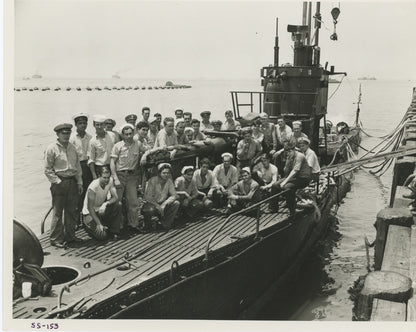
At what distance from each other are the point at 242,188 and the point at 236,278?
1723mm

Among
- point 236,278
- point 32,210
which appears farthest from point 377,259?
point 32,210

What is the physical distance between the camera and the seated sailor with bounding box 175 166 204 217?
8117mm

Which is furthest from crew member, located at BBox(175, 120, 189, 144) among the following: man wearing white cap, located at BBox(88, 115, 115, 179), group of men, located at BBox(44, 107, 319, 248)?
man wearing white cap, located at BBox(88, 115, 115, 179)

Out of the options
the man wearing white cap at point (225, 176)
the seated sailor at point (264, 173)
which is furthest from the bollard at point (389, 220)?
the man wearing white cap at point (225, 176)

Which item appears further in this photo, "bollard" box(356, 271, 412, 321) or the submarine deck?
the submarine deck

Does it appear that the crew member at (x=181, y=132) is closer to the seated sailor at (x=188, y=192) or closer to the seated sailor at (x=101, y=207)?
the seated sailor at (x=188, y=192)

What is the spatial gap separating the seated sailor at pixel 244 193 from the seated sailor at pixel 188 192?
0.61 meters

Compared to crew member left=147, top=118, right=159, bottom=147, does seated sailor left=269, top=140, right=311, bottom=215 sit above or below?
below

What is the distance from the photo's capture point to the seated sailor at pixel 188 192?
8.12m

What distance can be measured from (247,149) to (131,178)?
106 inches

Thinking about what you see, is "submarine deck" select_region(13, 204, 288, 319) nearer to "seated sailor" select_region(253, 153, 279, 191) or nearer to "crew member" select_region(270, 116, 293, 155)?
"seated sailor" select_region(253, 153, 279, 191)

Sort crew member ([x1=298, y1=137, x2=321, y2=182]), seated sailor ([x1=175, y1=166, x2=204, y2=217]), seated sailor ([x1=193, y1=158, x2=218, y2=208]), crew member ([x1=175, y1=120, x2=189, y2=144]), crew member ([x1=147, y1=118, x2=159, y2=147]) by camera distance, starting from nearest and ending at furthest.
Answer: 1. seated sailor ([x1=175, y1=166, x2=204, y2=217])
2. seated sailor ([x1=193, y1=158, x2=218, y2=208])
3. crew member ([x1=298, y1=137, x2=321, y2=182])
4. crew member ([x1=175, y1=120, x2=189, y2=144])
5. crew member ([x1=147, y1=118, x2=159, y2=147])

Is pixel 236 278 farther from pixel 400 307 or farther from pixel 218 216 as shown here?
pixel 400 307

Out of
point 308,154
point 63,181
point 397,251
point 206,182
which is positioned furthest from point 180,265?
point 308,154
